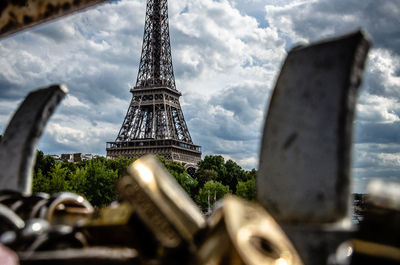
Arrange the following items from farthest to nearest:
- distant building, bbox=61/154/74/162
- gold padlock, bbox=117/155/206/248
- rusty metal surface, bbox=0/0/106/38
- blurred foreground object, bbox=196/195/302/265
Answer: distant building, bbox=61/154/74/162 < rusty metal surface, bbox=0/0/106/38 < gold padlock, bbox=117/155/206/248 < blurred foreground object, bbox=196/195/302/265

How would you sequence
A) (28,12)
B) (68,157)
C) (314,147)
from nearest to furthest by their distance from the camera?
(314,147) → (28,12) → (68,157)

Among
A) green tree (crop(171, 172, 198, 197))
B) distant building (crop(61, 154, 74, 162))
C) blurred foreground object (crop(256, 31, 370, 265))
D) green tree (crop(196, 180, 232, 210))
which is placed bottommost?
green tree (crop(196, 180, 232, 210))

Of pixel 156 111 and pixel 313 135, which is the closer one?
pixel 313 135

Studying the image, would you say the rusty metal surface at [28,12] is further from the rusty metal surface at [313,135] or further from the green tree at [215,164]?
the green tree at [215,164]

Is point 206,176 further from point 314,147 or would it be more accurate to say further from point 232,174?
point 314,147

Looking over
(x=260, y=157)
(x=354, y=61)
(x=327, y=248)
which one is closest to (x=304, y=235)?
(x=327, y=248)

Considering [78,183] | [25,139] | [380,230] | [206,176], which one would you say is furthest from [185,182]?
[380,230]

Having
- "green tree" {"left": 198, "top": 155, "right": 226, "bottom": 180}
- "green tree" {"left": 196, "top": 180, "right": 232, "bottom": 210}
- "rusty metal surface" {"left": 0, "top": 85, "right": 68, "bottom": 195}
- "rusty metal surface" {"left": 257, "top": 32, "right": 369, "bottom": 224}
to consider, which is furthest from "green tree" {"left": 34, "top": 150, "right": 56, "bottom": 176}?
"rusty metal surface" {"left": 257, "top": 32, "right": 369, "bottom": 224}

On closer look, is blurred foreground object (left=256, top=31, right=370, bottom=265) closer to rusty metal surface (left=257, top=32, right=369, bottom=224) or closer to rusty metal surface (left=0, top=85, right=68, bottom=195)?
rusty metal surface (left=257, top=32, right=369, bottom=224)
